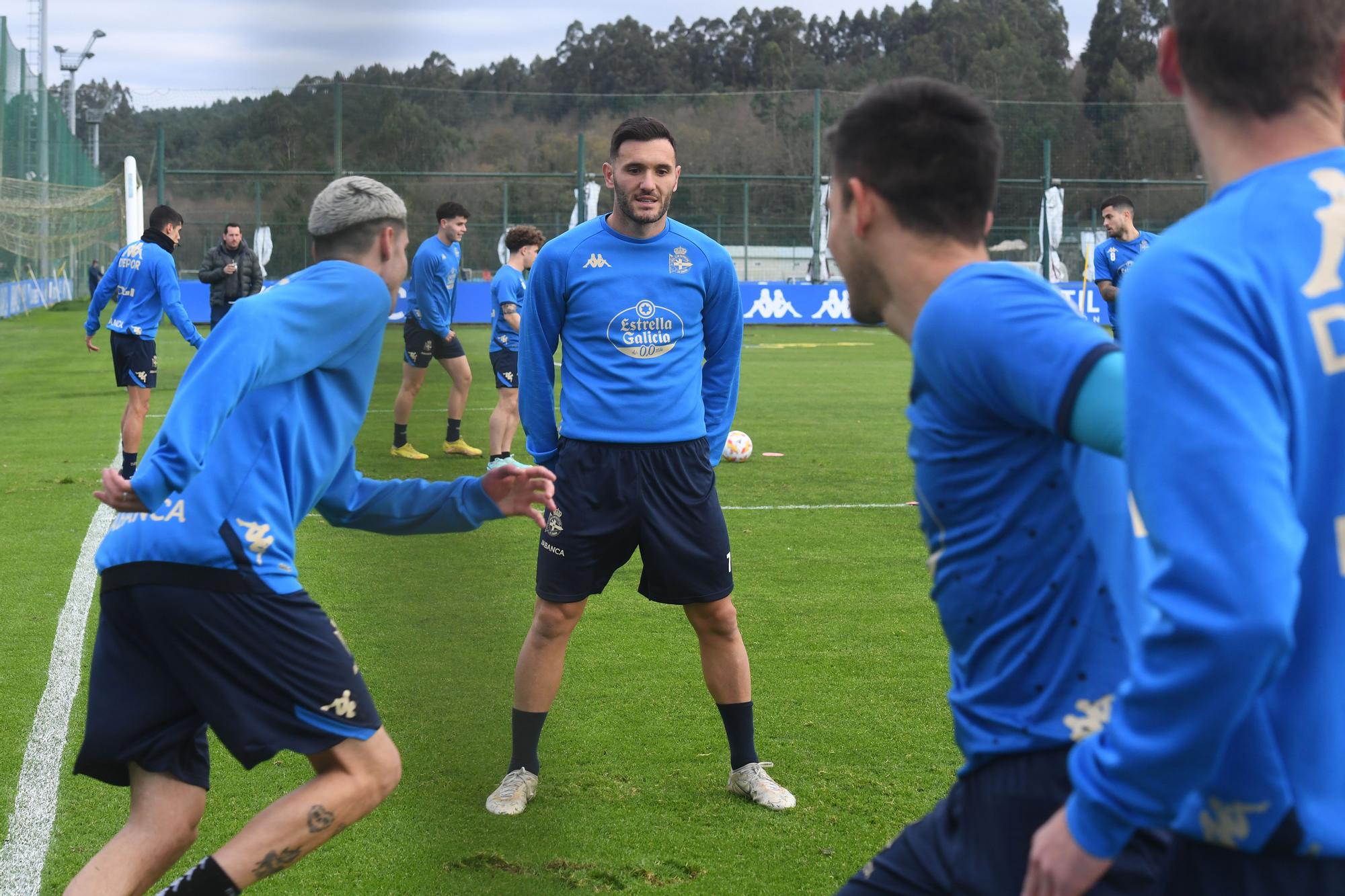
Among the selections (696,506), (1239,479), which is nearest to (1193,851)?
(1239,479)

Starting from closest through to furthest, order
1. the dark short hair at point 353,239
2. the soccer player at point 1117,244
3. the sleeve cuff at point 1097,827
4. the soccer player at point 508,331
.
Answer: the sleeve cuff at point 1097,827 → the dark short hair at point 353,239 → the soccer player at point 508,331 → the soccer player at point 1117,244

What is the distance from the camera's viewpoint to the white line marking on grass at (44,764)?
3949 mm

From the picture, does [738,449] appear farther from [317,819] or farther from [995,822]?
[995,822]

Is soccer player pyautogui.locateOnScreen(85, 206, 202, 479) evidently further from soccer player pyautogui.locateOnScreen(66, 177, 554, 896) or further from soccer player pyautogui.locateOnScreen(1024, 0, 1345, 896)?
soccer player pyautogui.locateOnScreen(1024, 0, 1345, 896)

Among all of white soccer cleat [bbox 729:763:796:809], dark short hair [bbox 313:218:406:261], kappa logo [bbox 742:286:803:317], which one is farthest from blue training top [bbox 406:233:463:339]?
kappa logo [bbox 742:286:803:317]

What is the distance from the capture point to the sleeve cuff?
1.44 meters

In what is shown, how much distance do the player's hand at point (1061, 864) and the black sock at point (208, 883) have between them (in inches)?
75.4

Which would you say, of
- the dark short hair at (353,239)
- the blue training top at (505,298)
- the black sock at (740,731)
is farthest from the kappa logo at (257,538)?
the blue training top at (505,298)

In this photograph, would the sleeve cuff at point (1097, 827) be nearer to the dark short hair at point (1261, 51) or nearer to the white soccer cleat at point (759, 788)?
the dark short hair at point (1261, 51)

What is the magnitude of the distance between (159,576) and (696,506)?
2.03m

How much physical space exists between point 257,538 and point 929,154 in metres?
1.70

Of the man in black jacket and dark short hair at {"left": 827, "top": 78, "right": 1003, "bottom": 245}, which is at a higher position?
dark short hair at {"left": 827, "top": 78, "right": 1003, "bottom": 245}

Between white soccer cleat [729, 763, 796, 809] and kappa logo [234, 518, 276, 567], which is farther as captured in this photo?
white soccer cleat [729, 763, 796, 809]

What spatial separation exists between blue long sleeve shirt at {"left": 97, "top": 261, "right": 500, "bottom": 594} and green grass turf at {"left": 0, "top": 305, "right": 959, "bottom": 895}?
4.60 ft
